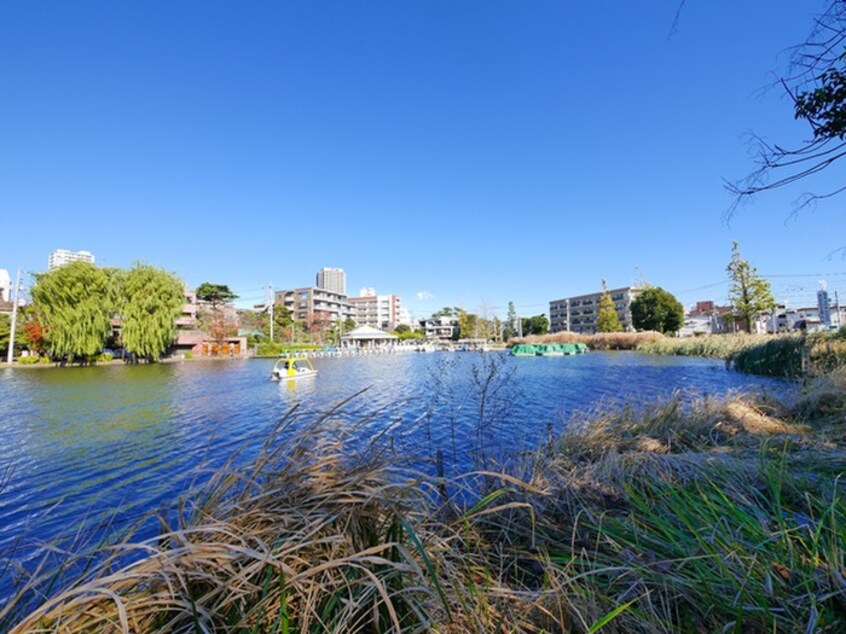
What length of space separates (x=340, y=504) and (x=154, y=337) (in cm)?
3550

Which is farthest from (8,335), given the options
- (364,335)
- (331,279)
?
(331,279)

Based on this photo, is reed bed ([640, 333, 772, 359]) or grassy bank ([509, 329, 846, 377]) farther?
reed bed ([640, 333, 772, 359])

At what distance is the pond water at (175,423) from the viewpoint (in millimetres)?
4625

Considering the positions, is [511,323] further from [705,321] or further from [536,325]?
[705,321]

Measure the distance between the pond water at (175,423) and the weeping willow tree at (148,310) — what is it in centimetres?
1324

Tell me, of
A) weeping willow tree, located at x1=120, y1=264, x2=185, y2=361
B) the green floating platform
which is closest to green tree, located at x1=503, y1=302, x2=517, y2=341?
the green floating platform

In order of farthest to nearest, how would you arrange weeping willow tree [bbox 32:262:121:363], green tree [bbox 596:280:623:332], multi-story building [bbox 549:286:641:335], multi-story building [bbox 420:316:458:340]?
multi-story building [bbox 420:316:458:340]
multi-story building [bbox 549:286:641:335]
green tree [bbox 596:280:623:332]
weeping willow tree [bbox 32:262:121:363]

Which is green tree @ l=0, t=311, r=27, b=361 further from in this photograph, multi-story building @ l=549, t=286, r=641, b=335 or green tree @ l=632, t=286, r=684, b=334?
multi-story building @ l=549, t=286, r=641, b=335

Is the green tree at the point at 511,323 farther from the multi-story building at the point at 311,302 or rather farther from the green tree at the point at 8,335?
the green tree at the point at 8,335

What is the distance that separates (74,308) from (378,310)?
269 feet

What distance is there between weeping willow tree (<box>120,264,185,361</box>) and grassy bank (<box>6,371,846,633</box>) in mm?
34759

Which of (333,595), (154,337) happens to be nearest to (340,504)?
(333,595)

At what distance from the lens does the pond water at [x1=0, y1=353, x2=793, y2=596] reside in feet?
15.2

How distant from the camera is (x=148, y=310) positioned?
101 ft
